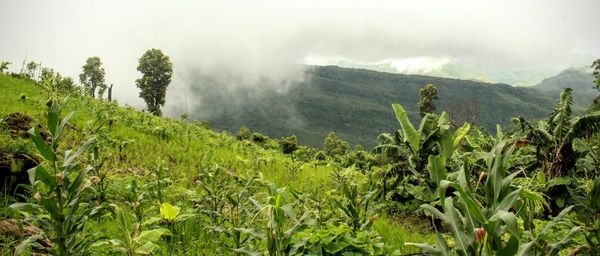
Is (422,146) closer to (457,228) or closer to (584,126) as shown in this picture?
(584,126)

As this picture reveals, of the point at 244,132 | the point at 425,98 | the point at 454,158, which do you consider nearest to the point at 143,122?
the point at 454,158

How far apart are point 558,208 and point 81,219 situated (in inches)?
288

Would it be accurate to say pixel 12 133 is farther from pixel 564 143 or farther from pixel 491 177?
pixel 564 143

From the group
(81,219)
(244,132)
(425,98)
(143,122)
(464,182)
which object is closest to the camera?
(464,182)

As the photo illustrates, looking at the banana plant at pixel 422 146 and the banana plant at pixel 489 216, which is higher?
the banana plant at pixel 489 216

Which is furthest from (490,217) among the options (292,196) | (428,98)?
(428,98)

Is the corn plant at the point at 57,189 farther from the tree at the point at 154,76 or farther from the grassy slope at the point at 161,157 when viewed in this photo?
the tree at the point at 154,76

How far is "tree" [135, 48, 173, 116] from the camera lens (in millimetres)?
55531

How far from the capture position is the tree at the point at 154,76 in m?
55.5

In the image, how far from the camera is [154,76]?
5653 centimetres

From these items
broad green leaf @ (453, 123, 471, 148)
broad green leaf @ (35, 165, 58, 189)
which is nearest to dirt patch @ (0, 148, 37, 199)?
broad green leaf @ (35, 165, 58, 189)

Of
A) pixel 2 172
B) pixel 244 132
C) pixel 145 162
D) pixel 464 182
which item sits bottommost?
pixel 244 132

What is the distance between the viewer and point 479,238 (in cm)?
193

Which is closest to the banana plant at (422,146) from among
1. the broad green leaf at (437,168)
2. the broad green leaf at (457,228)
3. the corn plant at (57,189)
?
the broad green leaf at (437,168)
